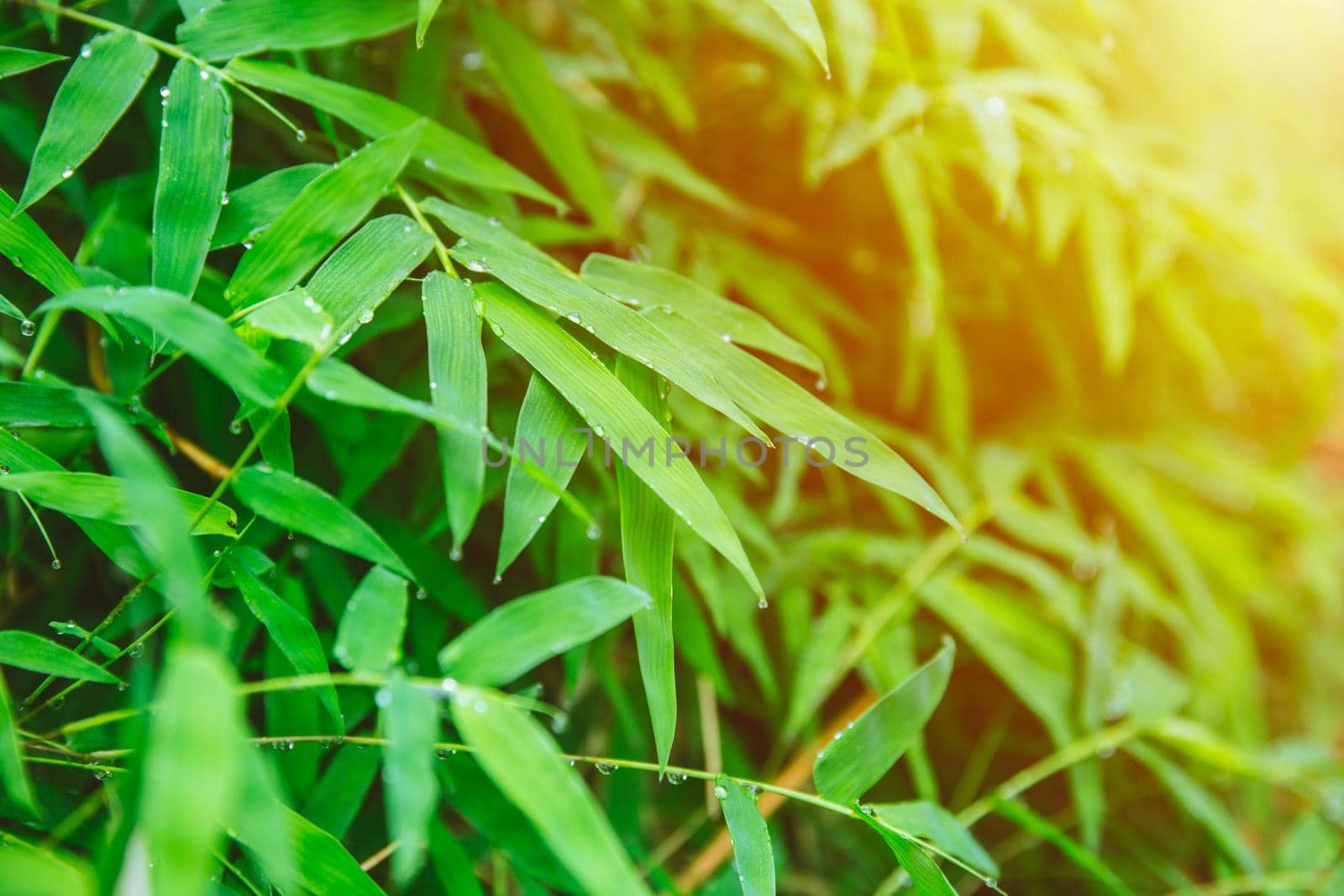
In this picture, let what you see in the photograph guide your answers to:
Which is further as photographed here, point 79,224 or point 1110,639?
point 1110,639

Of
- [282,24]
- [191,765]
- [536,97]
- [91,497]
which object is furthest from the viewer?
[536,97]

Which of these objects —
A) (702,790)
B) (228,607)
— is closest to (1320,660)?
(702,790)

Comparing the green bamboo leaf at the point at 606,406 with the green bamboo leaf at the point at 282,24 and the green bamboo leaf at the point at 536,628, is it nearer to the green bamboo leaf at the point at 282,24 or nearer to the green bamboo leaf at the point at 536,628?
the green bamboo leaf at the point at 536,628

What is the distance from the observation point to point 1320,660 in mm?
979

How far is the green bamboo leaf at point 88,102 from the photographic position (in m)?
0.36

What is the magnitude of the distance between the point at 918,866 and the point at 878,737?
0.05 m

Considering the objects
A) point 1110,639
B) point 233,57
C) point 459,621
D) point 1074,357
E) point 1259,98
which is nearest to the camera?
point 233,57

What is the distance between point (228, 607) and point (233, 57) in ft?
0.86

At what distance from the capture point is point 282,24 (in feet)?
1.34

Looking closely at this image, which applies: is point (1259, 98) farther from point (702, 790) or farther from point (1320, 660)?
point (702, 790)

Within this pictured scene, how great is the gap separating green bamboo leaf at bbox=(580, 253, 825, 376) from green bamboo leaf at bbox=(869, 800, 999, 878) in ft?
0.69

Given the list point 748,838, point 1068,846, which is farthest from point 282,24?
point 1068,846

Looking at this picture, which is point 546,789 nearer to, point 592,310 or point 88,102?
point 592,310

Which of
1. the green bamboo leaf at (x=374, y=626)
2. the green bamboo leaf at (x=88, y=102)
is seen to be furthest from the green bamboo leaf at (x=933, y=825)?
the green bamboo leaf at (x=88, y=102)
